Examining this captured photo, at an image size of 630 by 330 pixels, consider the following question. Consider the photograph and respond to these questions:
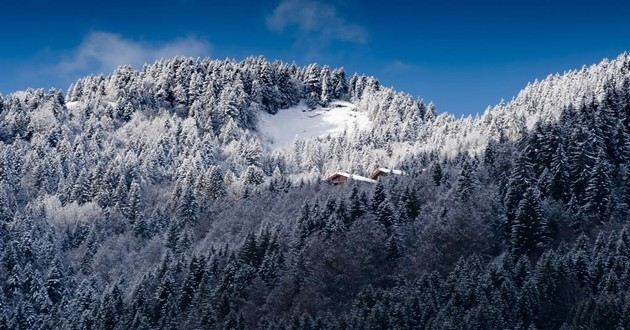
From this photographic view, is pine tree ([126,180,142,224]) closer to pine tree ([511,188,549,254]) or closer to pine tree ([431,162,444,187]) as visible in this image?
pine tree ([431,162,444,187])

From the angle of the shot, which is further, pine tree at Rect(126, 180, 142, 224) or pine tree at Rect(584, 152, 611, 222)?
pine tree at Rect(126, 180, 142, 224)

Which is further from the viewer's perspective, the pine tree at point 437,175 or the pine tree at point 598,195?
the pine tree at point 437,175

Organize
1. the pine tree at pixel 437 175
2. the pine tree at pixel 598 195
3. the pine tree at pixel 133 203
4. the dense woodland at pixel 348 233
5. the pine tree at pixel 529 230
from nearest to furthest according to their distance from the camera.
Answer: the dense woodland at pixel 348 233
the pine tree at pixel 529 230
the pine tree at pixel 598 195
the pine tree at pixel 437 175
the pine tree at pixel 133 203

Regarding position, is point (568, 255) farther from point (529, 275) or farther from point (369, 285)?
→ point (369, 285)

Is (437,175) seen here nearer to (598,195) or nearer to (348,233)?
(348,233)

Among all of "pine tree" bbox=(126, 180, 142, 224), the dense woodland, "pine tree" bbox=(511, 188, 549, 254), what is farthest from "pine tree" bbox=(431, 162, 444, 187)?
"pine tree" bbox=(126, 180, 142, 224)

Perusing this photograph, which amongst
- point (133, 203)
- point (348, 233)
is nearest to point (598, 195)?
point (348, 233)

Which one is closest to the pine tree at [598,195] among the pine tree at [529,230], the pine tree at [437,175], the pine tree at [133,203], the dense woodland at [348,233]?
the dense woodland at [348,233]

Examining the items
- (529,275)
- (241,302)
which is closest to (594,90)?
(529,275)

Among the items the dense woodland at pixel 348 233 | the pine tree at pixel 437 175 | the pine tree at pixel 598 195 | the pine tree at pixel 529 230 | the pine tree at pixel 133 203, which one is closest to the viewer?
the dense woodland at pixel 348 233

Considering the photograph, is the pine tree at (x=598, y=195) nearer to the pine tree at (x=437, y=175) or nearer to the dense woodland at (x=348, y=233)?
the dense woodland at (x=348, y=233)
